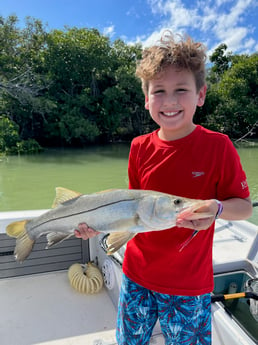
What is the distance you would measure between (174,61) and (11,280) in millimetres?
3171

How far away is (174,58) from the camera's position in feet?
5.23

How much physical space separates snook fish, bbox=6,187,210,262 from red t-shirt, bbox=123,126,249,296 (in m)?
0.19

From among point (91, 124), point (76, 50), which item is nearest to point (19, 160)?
point (91, 124)

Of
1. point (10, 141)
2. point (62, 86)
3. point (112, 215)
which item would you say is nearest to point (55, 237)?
point (112, 215)

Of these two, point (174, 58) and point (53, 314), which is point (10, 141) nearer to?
point (53, 314)

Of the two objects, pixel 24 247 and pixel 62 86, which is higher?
pixel 62 86

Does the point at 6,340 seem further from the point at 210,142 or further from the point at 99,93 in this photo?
the point at 99,93

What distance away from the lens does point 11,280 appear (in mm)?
3514

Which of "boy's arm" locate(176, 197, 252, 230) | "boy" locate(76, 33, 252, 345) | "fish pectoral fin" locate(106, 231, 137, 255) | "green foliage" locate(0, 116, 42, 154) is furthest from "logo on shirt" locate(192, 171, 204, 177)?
"green foliage" locate(0, 116, 42, 154)

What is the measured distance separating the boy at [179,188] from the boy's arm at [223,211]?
0.02 metres

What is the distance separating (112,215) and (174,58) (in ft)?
2.99

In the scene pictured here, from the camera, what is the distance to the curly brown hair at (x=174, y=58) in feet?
5.24

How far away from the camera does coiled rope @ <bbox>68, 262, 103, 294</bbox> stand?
3350 mm

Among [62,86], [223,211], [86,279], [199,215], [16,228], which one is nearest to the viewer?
[199,215]
